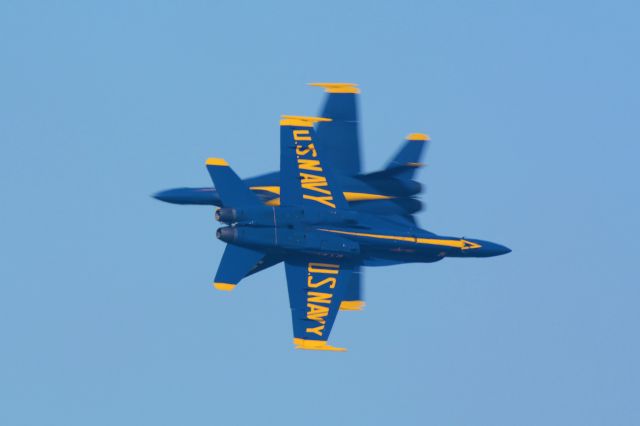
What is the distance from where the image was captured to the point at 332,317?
6191 cm

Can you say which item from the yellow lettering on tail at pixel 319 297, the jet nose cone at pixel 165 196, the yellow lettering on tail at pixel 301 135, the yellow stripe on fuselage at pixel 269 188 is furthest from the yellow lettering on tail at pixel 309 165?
the jet nose cone at pixel 165 196

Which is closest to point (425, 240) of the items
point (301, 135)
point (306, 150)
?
point (306, 150)

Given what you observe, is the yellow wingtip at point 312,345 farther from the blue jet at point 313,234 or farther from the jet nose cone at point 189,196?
the jet nose cone at point 189,196

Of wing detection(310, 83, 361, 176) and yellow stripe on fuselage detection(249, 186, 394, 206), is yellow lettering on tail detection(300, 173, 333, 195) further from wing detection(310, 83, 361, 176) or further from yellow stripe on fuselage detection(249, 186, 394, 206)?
wing detection(310, 83, 361, 176)

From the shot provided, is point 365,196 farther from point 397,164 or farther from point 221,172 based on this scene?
point 221,172

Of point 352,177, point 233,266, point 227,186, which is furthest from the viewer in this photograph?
point 352,177

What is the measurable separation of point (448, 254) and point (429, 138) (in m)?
4.51

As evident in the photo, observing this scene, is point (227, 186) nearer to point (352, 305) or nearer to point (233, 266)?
point (233, 266)

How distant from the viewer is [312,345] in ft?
202

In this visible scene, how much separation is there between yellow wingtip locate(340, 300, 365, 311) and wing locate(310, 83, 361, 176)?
473cm

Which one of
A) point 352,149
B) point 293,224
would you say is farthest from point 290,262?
point 352,149

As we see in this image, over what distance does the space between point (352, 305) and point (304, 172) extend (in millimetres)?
5367

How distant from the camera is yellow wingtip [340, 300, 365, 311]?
63656 mm

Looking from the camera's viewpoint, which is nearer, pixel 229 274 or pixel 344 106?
pixel 229 274
